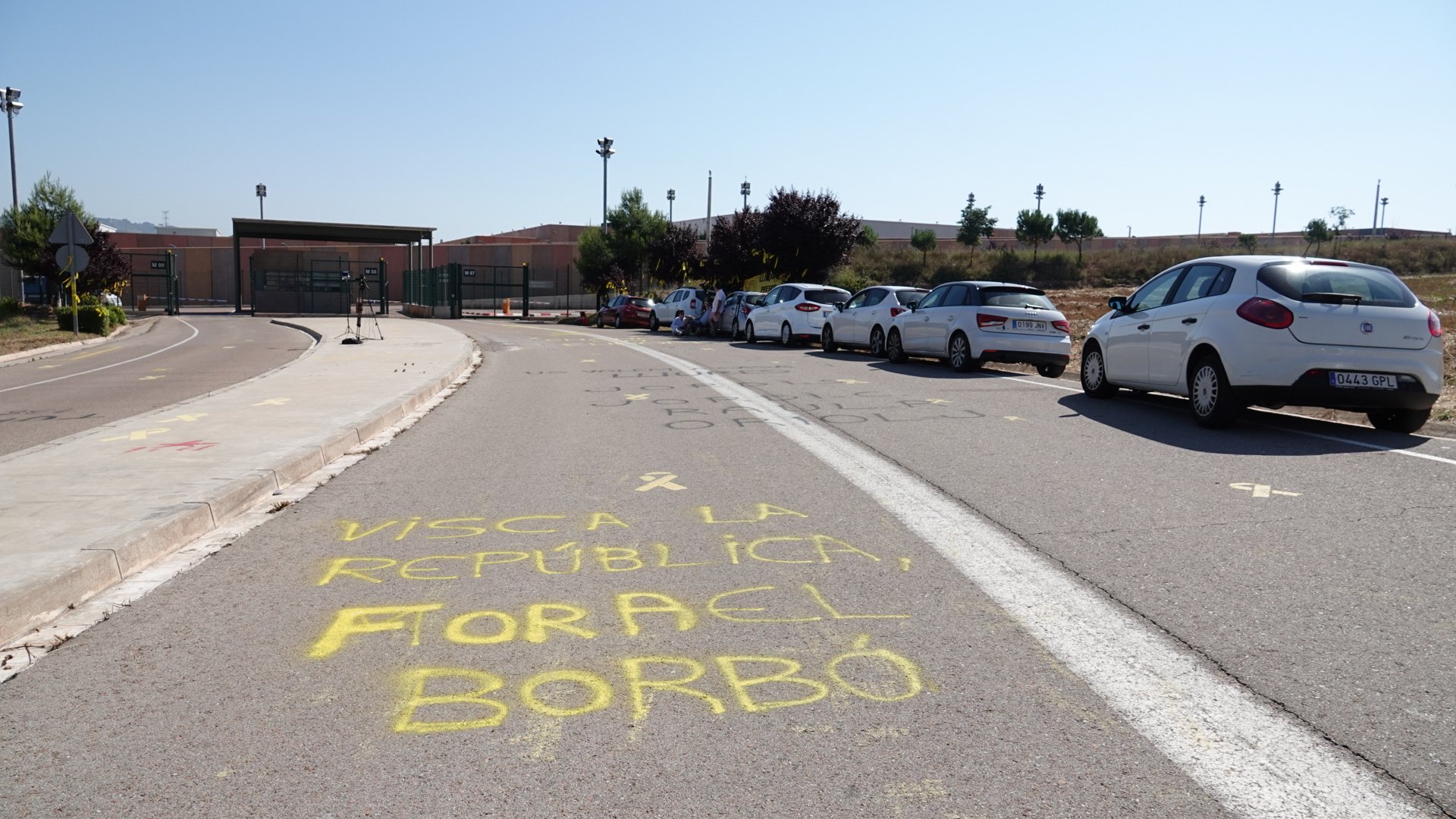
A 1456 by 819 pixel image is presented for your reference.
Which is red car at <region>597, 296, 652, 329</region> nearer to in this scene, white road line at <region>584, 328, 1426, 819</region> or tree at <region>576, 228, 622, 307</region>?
tree at <region>576, 228, 622, 307</region>

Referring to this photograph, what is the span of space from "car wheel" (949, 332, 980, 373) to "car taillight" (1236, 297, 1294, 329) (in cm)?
698

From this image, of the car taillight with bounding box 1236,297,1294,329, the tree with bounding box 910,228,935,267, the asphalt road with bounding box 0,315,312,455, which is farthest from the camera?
the tree with bounding box 910,228,935,267

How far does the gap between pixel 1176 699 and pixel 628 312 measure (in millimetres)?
38669

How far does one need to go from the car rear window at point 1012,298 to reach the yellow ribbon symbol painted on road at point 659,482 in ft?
32.6

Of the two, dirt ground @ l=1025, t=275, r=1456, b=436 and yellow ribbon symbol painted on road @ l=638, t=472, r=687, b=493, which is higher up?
dirt ground @ l=1025, t=275, r=1456, b=436

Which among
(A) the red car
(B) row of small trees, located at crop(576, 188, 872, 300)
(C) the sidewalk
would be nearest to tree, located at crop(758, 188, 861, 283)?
(B) row of small trees, located at crop(576, 188, 872, 300)

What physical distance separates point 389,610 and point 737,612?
5.08 ft

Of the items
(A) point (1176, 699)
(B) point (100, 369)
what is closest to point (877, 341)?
(B) point (100, 369)

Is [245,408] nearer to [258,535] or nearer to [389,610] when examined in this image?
[258,535]

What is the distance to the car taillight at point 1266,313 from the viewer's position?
9.34 metres

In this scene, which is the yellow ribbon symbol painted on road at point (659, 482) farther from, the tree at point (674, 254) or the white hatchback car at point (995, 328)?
the tree at point (674, 254)

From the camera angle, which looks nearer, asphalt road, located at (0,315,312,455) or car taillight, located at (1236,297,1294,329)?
car taillight, located at (1236,297,1294,329)

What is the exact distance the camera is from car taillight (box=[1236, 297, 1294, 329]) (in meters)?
9.34

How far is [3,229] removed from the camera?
44.6 meters
